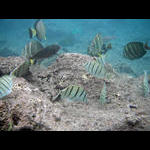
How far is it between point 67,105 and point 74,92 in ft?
2.35

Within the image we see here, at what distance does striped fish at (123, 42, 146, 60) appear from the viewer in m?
5.19

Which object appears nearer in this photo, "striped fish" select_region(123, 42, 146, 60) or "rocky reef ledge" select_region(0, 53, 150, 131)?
"rocky reef ledge" select_region(0, 53, 150, 131)

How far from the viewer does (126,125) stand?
3.11 metres

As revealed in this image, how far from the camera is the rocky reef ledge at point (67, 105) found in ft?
9.52

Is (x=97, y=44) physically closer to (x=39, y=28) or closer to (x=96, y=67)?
(x=96, y=67)

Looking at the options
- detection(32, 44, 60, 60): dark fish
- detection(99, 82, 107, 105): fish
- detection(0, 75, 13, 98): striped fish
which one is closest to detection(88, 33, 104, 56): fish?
detection(32, 44, 60, 60): dark fish

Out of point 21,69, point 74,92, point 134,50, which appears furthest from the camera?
point 134,50

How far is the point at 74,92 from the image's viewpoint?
11.4 ft

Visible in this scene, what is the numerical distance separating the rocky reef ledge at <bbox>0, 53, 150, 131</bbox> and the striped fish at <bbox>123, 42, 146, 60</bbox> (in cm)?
110

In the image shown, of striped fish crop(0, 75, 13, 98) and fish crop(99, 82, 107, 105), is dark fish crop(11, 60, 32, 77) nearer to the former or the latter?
striped fish crop(0, 75, 13, 98)

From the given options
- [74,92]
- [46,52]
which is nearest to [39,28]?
[46,52]

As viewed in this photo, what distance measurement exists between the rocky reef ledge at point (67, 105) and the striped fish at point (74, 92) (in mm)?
354
